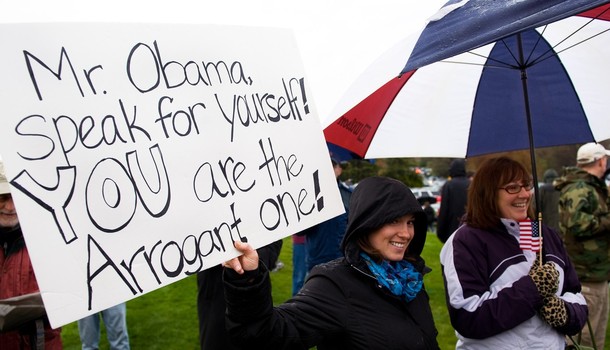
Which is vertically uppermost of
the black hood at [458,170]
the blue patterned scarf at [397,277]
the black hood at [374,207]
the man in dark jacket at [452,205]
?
the black hood at [374,207]

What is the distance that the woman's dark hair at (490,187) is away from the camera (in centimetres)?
228

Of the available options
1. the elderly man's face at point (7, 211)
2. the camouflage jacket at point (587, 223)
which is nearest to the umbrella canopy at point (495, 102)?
the camouflage jacket at point (587, 223)

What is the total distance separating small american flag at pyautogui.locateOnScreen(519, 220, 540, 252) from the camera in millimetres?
2207

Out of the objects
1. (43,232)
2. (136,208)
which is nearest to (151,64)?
(136,208)

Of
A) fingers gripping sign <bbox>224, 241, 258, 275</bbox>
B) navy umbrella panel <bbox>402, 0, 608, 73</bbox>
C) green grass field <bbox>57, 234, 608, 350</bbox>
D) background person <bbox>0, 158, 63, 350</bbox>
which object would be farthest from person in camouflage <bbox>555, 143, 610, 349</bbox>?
background person <bbox>0, 158, 63, 350</bbox>

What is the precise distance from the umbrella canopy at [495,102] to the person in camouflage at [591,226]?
1.06 m

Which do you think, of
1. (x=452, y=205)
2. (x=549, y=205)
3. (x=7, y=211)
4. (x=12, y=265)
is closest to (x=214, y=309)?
(x=12, y=265)

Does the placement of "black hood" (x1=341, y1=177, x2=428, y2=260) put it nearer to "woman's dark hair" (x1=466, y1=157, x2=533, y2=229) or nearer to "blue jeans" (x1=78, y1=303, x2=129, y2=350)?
"woman's dark hair" (x1=466, y1=157, x2=533, y2=229)

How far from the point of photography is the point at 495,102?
9.91 ft

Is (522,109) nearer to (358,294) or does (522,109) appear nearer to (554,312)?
(554,312)

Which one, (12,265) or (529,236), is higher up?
(12,265)

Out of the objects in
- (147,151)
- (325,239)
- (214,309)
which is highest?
(147,151)

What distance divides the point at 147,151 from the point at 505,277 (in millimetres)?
1650

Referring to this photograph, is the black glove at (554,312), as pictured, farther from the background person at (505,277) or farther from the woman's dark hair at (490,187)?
the woman's dark hair at (490,187)
